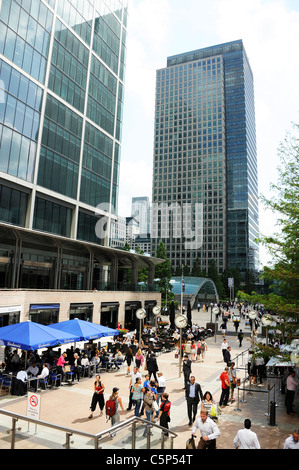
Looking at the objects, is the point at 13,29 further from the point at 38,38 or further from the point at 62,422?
the point at 62,422

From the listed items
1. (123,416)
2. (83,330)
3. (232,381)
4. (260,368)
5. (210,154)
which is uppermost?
(210,154)

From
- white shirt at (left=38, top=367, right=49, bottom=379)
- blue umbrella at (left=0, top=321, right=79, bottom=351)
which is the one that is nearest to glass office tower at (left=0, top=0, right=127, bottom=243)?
blue umbrella at (left=0, top=321, right=79, bottom=351)

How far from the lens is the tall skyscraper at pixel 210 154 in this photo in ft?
465

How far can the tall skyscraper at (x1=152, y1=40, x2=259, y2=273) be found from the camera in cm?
14162

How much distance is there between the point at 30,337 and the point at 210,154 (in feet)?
469

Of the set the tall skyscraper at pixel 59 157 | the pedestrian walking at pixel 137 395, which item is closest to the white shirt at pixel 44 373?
the pedestrian walking at pixel 137 395

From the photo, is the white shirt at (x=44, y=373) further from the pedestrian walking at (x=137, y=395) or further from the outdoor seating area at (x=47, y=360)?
the pedestrian walking at (x=137, y=395)

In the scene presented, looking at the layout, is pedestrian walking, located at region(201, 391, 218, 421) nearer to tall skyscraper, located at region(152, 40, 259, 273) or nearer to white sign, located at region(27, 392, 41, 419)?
white sign, located at region(27, 392, 41, 419)

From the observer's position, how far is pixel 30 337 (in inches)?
576

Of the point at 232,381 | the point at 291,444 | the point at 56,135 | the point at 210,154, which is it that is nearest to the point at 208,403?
the point at 291,444

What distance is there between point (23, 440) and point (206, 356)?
66.7 ft

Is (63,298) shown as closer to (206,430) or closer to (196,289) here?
(206,430)

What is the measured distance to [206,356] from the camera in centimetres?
2531
